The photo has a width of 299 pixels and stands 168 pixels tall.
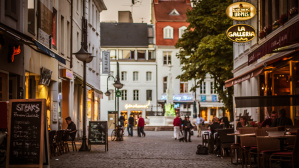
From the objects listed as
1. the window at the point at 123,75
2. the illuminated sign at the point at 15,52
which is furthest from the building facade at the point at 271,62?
the window at the point at 123,75

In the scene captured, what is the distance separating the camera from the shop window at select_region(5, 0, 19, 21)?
685 inches

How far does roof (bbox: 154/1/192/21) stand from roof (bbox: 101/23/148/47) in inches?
153

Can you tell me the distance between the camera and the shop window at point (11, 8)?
17406 millimetres

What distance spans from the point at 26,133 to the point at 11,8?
8575 millimetres

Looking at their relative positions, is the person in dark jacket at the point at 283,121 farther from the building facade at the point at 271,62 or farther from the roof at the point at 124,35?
the roof at the point at 124,35

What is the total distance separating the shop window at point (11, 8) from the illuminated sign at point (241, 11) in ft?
30.2

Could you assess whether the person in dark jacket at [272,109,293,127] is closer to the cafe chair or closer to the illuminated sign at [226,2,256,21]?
the cafe chair

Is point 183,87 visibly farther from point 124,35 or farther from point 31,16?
point 31,16

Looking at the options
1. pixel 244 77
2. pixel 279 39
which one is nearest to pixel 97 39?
pixel 244 77

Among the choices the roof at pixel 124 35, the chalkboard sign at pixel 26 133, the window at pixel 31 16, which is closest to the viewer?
the chalkboard sign at pixel 26 133

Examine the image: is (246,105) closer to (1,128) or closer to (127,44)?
(1,128)

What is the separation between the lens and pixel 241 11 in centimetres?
2216

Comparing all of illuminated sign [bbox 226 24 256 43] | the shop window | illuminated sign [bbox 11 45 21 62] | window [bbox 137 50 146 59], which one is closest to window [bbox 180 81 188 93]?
window [bbox 137 50 146 59]

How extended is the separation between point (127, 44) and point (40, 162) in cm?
6657
